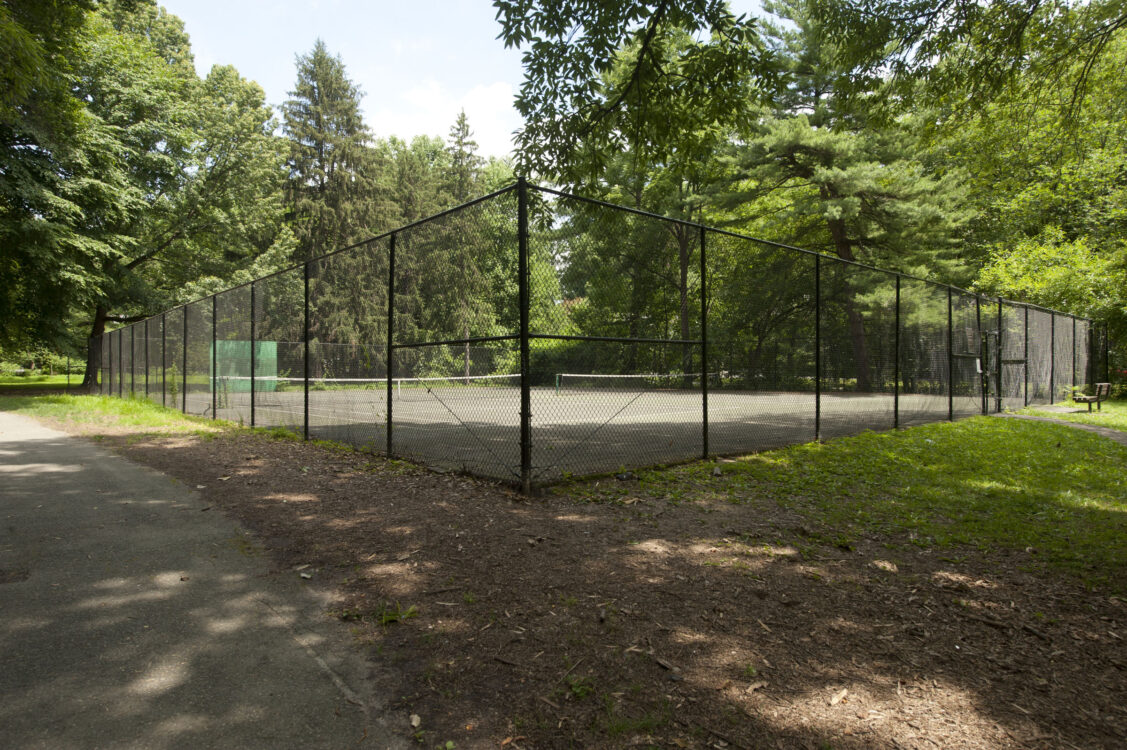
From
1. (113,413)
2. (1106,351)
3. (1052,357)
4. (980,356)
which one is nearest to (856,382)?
(980,356)

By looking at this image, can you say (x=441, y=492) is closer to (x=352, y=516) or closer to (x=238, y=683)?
(x=352, y=516)

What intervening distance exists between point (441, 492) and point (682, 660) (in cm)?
304

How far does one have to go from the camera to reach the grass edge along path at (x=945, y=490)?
12.2ft

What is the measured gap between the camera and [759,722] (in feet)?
5.99

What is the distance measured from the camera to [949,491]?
511 cm

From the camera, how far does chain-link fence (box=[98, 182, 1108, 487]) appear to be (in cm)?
537

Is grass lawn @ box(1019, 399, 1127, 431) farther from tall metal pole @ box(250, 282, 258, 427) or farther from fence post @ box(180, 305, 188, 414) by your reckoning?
fence post @ box(180, 305, 188, 414)

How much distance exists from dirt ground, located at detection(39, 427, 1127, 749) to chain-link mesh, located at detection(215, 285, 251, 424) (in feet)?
25.1

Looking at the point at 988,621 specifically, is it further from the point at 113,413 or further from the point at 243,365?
the point at 113,413

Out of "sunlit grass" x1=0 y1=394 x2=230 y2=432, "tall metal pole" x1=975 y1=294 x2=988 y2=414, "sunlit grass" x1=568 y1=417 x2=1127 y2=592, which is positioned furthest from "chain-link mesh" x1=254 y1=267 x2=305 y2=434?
"tall metal pole" x1=975 y1=294 x2=988 y2=414

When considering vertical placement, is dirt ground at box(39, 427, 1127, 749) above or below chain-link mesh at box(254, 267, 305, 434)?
below

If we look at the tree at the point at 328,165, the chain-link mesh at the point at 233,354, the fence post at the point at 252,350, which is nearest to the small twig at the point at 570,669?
the fence post at the point at 252,350

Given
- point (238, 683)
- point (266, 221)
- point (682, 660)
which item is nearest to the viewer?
point (238, 683)

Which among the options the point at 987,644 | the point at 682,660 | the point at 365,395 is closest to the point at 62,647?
the point at 682,660
